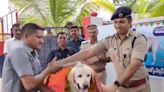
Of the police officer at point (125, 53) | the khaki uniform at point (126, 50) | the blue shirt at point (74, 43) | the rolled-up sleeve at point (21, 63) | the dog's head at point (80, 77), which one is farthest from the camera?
the blue shirt at point (74, 43)

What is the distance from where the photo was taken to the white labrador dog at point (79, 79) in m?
2.87

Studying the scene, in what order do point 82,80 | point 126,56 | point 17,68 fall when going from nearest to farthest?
point 82,80 < point 17,68 < point 126,56

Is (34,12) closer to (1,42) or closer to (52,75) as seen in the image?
(1,42)

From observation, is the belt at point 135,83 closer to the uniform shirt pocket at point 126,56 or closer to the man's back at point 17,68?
the uniform shirt pocket at point 126,56

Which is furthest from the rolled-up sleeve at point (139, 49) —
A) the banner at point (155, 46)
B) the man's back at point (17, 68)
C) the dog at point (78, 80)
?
the banner at point (155, 46)

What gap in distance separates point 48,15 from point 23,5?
166 centimetres

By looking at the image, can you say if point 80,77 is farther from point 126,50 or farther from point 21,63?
point 126,50

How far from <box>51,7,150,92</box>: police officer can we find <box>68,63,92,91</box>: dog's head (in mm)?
461

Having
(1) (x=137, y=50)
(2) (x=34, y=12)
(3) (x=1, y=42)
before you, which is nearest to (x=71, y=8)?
(2) (x=34, y=12)

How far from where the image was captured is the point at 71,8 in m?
15.2

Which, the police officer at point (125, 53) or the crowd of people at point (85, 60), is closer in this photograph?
the crowd of people at point (85, 60)

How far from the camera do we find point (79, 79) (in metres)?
2.88

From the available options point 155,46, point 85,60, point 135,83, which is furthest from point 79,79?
point 155,46

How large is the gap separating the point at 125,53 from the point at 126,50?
0.11 ft
